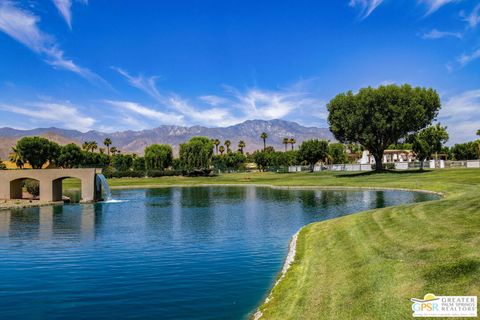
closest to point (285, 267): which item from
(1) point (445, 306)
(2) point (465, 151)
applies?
(1) point (445, 306)

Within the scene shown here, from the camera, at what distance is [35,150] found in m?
154

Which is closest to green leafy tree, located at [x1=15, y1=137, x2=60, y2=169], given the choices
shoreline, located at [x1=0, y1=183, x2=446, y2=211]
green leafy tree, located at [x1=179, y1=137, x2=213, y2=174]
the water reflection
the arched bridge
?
green leafy tree, located at [x1=179, y1=137, x2=213, y2=174]

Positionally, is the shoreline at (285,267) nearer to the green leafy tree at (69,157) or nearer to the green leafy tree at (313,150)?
the green leafy tree at (313,150)

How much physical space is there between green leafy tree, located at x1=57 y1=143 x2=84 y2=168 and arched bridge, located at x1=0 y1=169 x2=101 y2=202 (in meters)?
107

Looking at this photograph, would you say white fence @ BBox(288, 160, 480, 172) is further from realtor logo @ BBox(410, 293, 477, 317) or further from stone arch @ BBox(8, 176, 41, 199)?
realtor logo @ BBox(410, 293, 477, 317)

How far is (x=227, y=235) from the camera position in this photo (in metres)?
31.8

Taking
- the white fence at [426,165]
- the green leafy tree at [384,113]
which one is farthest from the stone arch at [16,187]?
the white fence at [426,165]

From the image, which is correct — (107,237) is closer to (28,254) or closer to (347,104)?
(28,254)

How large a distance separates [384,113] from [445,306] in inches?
3474

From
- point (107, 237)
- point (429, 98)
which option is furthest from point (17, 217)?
point (429, 98)

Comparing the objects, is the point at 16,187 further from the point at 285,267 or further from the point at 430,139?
the point at 430,139

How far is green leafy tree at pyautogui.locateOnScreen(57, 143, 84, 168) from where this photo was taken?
167750mm

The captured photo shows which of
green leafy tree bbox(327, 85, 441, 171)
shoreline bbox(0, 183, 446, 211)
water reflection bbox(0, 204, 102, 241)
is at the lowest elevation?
water reflection bbox(0, 204, 102, 241)

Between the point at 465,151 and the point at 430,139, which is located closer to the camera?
the point at 430,139
